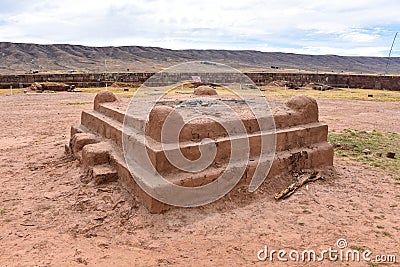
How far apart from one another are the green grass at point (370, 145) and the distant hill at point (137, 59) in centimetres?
3584

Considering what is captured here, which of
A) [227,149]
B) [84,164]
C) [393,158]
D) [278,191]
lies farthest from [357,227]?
[84,164]

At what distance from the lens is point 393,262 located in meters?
2.96

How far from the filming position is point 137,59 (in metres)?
62.7

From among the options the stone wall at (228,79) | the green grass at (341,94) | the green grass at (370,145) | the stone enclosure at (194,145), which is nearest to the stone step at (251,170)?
the stone enclosure at (194,145)

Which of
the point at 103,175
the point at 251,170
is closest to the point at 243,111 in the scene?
the point at 251,170

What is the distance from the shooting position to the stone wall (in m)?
20.8

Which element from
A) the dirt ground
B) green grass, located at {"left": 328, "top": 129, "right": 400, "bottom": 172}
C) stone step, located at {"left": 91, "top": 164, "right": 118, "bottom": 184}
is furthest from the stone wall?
stone step, located at {"left": 91, "top": 164, "right": 118, "bottom": 184}

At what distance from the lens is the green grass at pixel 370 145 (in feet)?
18.9

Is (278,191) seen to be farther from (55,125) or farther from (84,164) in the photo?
(55,125)

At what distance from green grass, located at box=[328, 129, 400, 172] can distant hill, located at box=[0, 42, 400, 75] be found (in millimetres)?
35837

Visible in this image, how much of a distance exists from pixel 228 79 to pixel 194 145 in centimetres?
2219

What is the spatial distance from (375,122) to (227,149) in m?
7.61

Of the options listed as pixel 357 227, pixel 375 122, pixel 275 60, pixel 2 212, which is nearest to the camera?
pixel 357 227

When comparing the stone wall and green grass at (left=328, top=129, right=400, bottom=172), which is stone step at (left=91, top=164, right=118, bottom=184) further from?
the stone wall
